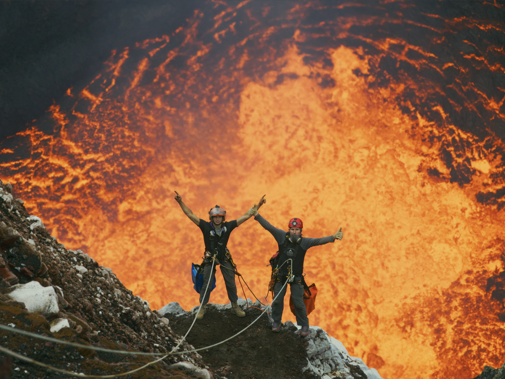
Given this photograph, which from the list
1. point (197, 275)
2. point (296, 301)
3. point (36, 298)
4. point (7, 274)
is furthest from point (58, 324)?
point (296, 301)

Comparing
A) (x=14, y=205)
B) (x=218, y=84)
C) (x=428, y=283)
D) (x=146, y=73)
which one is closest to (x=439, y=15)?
(x=218, y=84)

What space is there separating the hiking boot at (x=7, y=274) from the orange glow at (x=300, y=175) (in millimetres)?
13211

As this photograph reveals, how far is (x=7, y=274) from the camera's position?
3.92m

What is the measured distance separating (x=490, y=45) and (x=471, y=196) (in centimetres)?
764

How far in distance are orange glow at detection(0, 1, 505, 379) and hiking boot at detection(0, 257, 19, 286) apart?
13.2 meters

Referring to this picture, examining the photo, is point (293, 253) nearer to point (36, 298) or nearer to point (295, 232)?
point (295, 232)

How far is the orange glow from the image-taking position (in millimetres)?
15414

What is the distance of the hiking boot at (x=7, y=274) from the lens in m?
3.89

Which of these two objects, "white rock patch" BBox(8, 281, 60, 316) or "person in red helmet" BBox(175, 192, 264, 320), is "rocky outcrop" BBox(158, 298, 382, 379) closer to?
"person in red helmet" BBox(175, 192, 264, 320)

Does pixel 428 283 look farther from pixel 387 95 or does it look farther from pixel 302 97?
pixel 302 97

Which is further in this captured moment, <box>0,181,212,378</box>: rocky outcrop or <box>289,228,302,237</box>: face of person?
<box>289,228,302,237</box>: face of person

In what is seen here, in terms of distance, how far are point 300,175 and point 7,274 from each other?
50.3ft

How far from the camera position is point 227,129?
62.7 feet

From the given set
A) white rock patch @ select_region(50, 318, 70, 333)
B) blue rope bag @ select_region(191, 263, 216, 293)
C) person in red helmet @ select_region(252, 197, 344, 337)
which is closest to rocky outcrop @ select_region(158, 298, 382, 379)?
person in red helmet @ select_region(252, 197, 344, 337)
